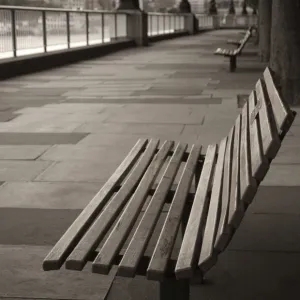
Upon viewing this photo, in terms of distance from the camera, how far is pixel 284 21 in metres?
8.70

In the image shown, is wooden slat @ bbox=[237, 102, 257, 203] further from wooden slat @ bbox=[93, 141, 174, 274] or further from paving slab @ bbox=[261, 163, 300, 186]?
paving slab @ bbox=[261, 163, 300, 186]

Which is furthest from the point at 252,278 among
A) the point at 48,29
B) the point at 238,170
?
the point at 48,29

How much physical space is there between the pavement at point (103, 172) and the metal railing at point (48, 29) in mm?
1324

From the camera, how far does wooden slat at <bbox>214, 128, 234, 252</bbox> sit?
217 cm

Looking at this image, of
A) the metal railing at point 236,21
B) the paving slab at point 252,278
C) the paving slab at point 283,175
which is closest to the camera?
the paving slab at point 252,278

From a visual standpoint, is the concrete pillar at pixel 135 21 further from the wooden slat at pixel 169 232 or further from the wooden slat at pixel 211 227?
the wooden slat at pixel 211 227

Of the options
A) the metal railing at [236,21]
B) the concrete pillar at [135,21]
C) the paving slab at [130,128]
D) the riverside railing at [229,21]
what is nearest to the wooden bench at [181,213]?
the paving slab at [130,128]

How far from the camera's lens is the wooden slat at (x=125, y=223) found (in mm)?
2277

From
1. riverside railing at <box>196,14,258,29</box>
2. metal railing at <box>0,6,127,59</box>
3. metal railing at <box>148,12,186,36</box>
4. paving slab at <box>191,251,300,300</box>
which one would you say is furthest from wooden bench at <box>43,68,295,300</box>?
riverside railing at <box>196,14,258,29</box>

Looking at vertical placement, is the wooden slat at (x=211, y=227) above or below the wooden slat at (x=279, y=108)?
below

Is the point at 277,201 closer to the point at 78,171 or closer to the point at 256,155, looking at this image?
the point at 78,171

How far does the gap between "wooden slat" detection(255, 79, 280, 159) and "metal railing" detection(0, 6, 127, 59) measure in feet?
35.6

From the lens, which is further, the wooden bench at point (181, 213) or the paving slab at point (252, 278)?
the paving slab at point (252, 278)

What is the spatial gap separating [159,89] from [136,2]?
1449 cm
